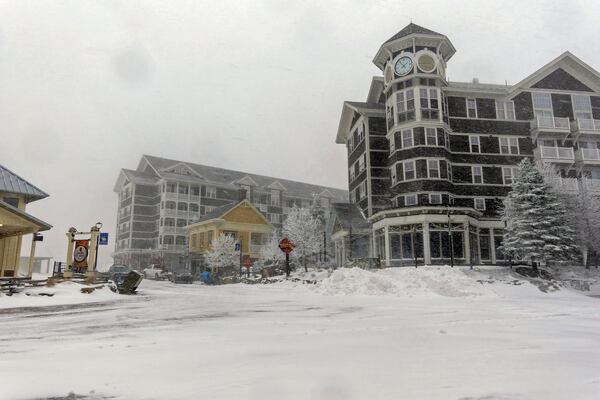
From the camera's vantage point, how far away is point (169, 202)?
58625 mm

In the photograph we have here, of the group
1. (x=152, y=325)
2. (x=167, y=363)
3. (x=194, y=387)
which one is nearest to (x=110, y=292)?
(x=152, y=325)

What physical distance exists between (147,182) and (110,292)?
4604 cm

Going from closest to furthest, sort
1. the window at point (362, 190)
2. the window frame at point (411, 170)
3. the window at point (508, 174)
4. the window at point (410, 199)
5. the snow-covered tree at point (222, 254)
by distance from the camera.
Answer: the window at point (410, 199) < the window frame at point (411, 170) < the window at point (508, 174) < the window at point (362, 190) < the snow-covered tree at point (222, 254)

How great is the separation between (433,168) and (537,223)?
8.90m

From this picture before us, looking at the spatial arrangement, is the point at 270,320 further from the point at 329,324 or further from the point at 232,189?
the point at 232,189

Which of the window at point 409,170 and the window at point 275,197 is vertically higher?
the window at point 275,197

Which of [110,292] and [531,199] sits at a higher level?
[531,199]

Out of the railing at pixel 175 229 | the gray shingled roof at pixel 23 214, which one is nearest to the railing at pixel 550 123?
the gray shingled roof at pixel 23 214

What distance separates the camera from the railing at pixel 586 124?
35.4m

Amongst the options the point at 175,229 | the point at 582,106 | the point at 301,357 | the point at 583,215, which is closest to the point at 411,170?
the point at 583,215

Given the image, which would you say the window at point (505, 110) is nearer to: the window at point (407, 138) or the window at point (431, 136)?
the window at point (431, 136)

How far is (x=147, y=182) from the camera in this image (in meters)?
61.8

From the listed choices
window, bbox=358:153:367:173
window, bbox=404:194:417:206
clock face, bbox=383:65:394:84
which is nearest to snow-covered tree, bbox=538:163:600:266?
window, bbox=404:194:417:206

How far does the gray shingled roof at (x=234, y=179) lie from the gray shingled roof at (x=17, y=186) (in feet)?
113
